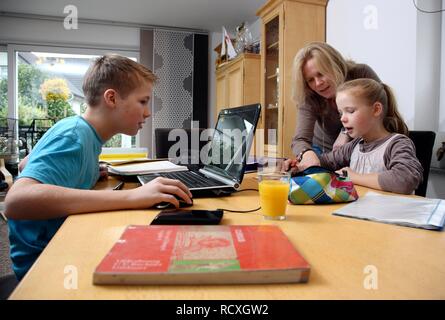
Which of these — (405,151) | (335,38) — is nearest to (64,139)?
(405,151)

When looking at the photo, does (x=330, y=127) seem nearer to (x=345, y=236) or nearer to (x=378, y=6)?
(x=378, y=6)

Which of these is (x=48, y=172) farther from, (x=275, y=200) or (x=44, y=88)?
(x=44, y=88)

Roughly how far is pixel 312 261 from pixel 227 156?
2.08 ft

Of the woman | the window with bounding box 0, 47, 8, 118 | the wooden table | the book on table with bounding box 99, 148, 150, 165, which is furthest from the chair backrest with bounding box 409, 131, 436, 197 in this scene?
A: the window with bounding box 0, 47, 8, 118

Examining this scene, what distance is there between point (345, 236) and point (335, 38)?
2.54 meters

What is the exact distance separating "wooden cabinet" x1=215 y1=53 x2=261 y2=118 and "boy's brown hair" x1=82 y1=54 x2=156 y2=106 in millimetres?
2651

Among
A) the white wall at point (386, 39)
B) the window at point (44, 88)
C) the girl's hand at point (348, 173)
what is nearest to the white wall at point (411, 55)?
the white wall at point (386, 39)

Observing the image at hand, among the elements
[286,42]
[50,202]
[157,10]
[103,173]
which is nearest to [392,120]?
[103,173]

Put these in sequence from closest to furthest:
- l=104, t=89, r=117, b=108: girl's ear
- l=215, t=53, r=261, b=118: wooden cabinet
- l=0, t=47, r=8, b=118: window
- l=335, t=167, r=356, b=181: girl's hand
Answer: l=335, t=167, r=356, b=181: girl's hand
l=104, t=89, r=117, b=108: girl's ear
l=215, t=53, r=261, b=118: wooden cabinet
l=0, t=47, r=8, b=118: window

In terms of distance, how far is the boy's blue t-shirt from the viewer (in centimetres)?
75

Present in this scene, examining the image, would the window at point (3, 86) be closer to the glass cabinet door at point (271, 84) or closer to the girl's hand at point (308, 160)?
the glass cabinet door at point (271, 84)

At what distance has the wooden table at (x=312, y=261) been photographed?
0.36 metres

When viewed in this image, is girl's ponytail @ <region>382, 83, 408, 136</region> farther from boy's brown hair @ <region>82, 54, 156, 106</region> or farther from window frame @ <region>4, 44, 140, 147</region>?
window frame @ <region>4, 44, 140, 147</region>

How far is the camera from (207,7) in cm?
396
